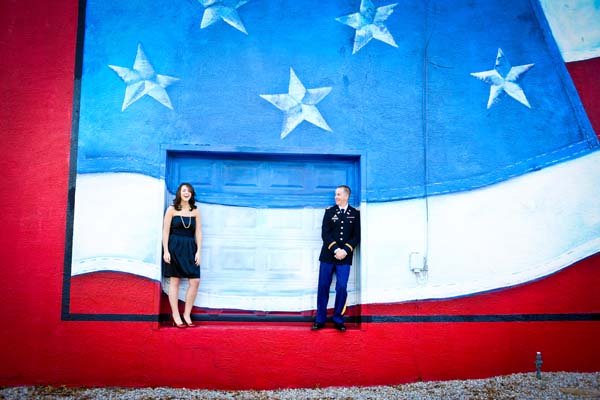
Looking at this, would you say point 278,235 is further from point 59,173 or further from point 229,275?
point 59,173

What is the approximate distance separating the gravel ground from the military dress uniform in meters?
0.81

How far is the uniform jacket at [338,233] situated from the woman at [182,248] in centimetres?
146

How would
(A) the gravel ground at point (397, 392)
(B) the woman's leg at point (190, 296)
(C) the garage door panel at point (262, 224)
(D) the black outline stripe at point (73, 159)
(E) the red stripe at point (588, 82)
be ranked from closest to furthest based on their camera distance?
(A) the gravel ground at point (397, 392) < (D) the black outline stripe at point (73, 159) < (B) the woman's leg at point (190, 296) < (C) the garage door panel at point (262, 224) < (E) the red stripe at point (588, 82)

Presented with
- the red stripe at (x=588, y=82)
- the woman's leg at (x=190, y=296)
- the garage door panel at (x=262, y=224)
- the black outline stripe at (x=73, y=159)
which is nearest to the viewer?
the black outline stripe at (x=73, y=159)

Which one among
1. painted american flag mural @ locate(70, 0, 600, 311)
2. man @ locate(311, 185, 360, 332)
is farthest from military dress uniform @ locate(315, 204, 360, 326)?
painted american flag mural @ locate(70, 0, 600, 311)

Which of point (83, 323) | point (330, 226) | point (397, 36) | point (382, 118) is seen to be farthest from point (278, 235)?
point (397, 36)

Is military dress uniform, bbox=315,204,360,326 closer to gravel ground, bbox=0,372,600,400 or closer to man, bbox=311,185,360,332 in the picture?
man, bbox=311,185,360,332

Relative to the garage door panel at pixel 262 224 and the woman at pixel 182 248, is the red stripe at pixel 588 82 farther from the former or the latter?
the woman at pixel 182 248

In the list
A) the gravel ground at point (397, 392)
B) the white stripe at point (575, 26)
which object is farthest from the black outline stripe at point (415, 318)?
the white stripe at point (575, 26)

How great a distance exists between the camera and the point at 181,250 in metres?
5.71

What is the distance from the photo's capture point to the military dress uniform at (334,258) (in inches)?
227

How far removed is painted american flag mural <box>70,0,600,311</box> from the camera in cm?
581

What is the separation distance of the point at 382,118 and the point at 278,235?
6.12ft

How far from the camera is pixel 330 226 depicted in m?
5.82
